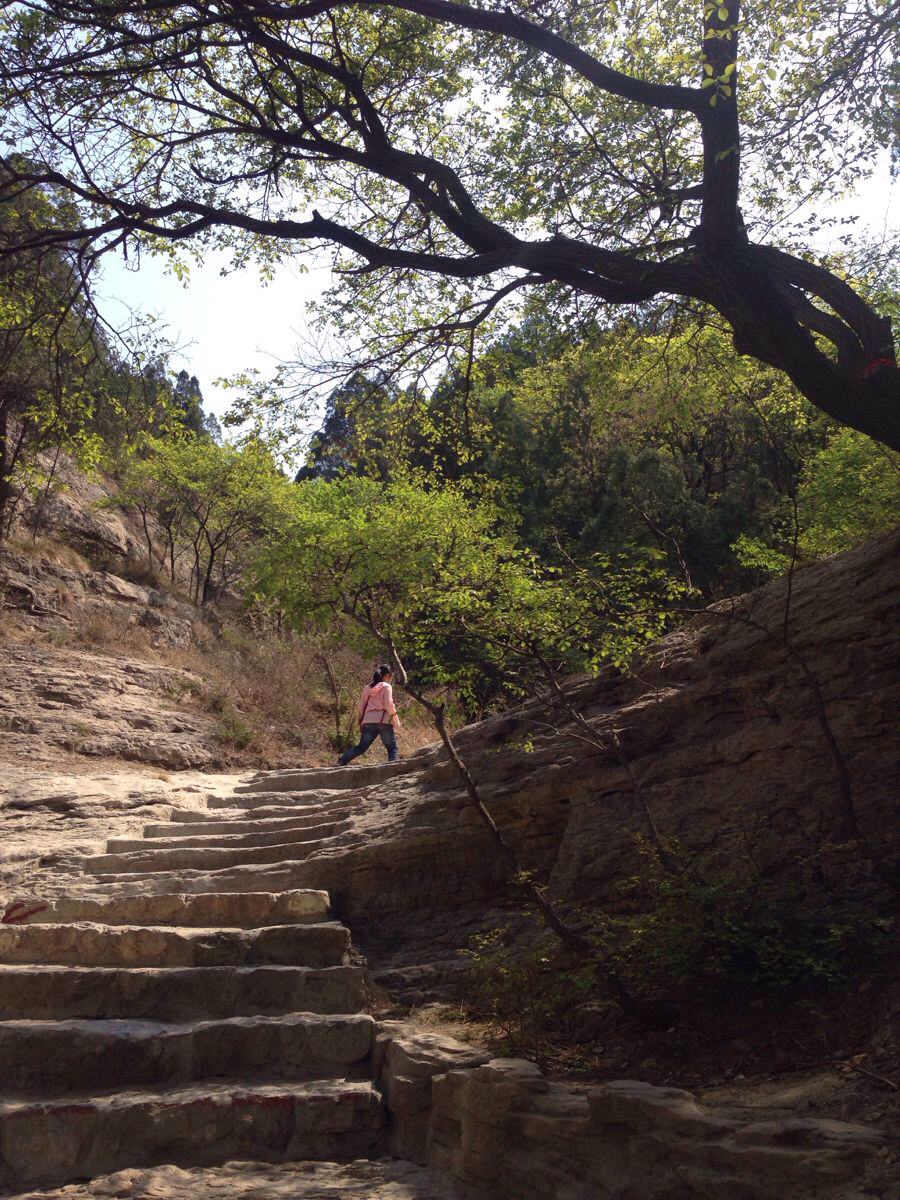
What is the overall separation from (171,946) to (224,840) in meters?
3.02

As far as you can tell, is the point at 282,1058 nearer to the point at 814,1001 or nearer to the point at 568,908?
the point at 568,908

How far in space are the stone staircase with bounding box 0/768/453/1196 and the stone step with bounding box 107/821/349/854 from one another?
3.38 ft

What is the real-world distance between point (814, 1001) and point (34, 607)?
57.4ft

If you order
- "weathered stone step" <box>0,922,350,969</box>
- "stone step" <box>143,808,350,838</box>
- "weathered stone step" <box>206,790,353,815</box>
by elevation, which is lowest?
"weathered stone step" <box>0,922,350,969</box>

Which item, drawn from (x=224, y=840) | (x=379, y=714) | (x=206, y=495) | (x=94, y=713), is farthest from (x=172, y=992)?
(x=206, y=495)

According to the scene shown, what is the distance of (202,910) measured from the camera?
23.8ft

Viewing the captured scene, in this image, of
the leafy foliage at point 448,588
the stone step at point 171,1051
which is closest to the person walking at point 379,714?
the leafy foliage at point 448,588

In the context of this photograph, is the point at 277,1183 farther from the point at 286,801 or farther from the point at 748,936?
the point at 286,801

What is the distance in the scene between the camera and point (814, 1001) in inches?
180

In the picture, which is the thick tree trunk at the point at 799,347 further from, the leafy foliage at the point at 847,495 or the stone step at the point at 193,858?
the stone step at the point at 193,858

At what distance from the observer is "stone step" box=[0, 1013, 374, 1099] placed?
5.25 m

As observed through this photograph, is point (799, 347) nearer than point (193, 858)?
Yes

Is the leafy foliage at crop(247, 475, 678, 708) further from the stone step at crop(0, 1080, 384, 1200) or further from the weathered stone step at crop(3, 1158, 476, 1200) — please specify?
the weathered stone step at crop(3, 1158, 476, 1200)

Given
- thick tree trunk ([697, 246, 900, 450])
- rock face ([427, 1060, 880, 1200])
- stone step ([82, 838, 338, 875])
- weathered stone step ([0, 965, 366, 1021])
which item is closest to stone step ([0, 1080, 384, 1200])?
rock face ([427, 1060, 880, 1200])
